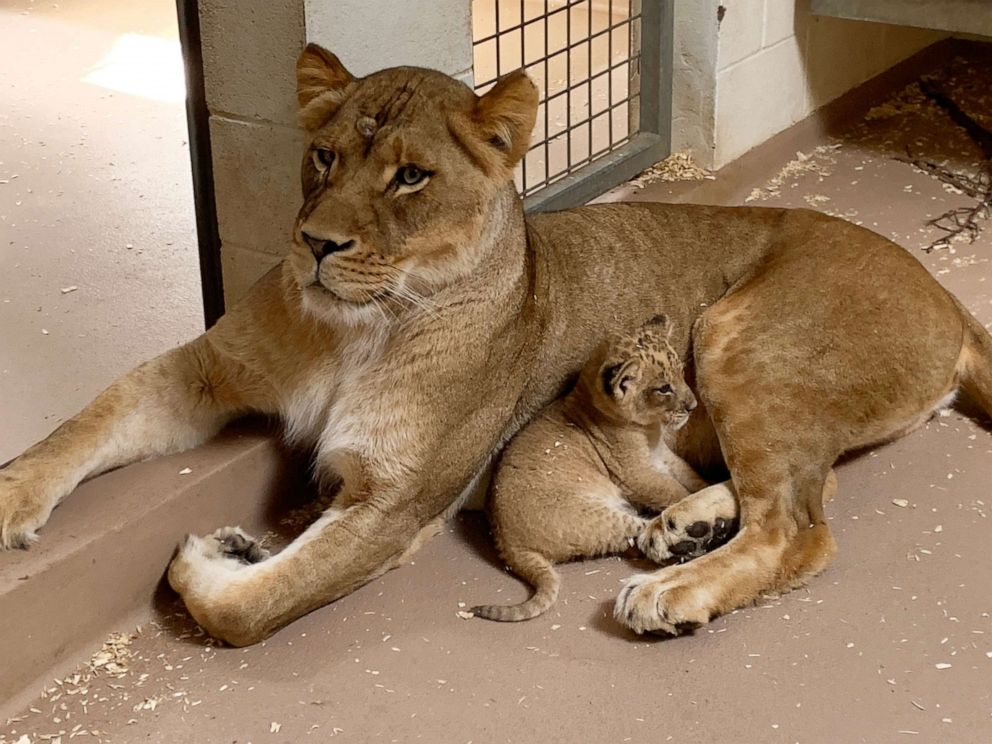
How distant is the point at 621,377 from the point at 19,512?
1.27 metres

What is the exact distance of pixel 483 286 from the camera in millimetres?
2908

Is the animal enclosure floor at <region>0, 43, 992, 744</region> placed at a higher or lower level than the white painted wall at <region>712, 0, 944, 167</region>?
lower

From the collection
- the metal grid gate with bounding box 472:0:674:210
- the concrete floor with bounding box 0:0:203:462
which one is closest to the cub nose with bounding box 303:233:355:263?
the metal grid gate with bounding box 472:0:674:210

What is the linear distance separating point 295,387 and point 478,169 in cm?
64

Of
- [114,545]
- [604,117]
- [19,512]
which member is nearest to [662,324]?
[114,545]

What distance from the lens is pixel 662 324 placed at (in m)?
3.14

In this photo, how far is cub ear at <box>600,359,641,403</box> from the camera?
296cm

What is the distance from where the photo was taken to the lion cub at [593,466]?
9.70 feet

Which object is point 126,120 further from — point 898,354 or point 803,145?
point 898,354

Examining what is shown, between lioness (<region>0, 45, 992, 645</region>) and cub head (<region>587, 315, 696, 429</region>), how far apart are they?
14 cm

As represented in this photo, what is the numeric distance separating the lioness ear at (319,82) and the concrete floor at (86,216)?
1179 millimetres

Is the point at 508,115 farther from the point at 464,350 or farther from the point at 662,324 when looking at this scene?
the point at 662,324

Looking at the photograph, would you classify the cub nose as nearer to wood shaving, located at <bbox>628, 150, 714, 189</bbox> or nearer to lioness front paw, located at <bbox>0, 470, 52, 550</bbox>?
lioness front paw, located at <bbox>0, 470, 52, 550</bbox>

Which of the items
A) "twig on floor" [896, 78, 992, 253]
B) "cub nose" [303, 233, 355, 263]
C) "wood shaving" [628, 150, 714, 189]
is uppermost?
"cub nose" [303, 233, 355, 263]
